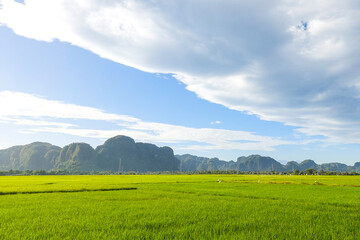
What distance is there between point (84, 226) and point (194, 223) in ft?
13.8

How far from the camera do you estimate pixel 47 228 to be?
346 inches

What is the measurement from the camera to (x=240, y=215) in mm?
11594

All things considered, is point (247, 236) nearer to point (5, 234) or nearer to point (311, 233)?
point (311, 233)

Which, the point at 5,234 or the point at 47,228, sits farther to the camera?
the point at 47,228

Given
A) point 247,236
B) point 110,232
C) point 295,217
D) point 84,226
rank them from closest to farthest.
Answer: point 247,236 < point 110,232 < point 84,226 < point 295,217

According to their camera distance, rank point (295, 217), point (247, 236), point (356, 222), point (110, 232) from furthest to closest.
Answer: point (295, 217), point (356, 222), point (110, 232), point (247, 236)

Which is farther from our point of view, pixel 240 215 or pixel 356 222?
pixel 240 215

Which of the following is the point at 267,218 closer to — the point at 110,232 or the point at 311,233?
the point at 311,233

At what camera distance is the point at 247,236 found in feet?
25.6

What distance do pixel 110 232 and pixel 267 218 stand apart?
6.79 metres

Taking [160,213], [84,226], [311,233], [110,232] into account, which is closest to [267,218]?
[311,233]

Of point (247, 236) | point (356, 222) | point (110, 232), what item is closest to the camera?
point (247, 236)

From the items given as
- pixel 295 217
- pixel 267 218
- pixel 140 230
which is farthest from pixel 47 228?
pixel 295 217

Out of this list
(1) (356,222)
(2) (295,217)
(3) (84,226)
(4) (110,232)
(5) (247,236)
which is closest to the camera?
(5) (247,236)
